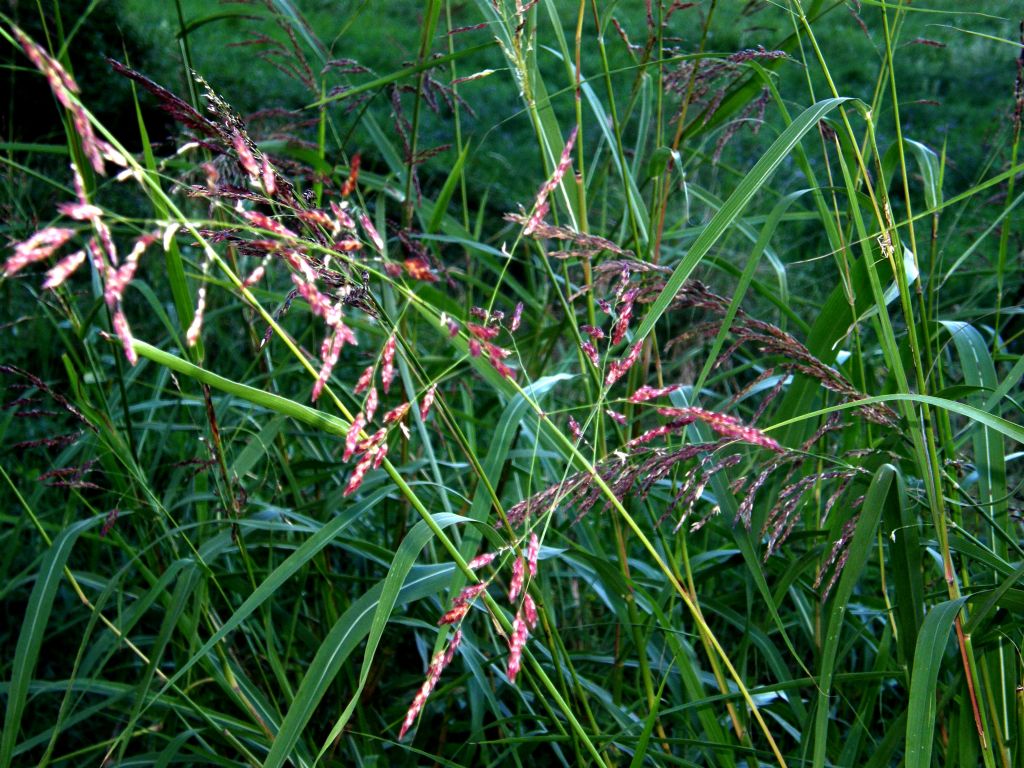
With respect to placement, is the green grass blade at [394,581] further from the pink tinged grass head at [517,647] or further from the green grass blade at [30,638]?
the green grass blade at [30,638]

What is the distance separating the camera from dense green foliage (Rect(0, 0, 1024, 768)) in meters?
0.80

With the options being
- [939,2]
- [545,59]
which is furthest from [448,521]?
[545,59]

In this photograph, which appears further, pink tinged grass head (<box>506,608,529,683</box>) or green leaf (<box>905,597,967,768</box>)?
green leaf (<box>905,597,967,768</box>)

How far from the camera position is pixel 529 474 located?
1.33 metres

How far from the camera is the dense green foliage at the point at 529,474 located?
2.62 ft

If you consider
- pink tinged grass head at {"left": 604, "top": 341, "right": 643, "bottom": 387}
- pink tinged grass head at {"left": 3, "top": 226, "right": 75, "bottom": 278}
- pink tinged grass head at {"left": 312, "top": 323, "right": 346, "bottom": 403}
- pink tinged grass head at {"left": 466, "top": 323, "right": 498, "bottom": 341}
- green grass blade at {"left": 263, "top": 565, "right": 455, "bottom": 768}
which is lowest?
green grass blade at {"left": 263, "top": 565, "right": 455, "bottom": 768}

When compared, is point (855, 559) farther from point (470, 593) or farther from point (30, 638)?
point (30, 638)

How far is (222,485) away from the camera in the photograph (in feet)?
4.26

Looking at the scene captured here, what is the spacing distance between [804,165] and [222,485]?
2.95ft

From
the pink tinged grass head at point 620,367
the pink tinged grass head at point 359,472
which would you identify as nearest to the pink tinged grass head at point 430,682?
the pink tinged grass head at point 359,472

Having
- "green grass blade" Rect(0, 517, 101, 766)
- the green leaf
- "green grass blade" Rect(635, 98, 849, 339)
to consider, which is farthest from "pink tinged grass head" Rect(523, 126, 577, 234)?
"green grass blade" Rect(0, 517, 101, 766)

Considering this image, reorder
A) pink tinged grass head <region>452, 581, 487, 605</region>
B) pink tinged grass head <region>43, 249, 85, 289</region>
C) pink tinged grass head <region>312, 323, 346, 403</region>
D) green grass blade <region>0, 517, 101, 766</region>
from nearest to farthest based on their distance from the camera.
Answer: pink tinged grass head <region>43, 249, 85, 289</region> → pink tinged grass head <region>312, 323, 346, 403</region> → pink tinged grass head <region>452, 581, 487, 605</region> → green grass blade <region>0, 517, 101, 766</region>

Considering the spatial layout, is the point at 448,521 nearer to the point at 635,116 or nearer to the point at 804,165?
the point at 804,165

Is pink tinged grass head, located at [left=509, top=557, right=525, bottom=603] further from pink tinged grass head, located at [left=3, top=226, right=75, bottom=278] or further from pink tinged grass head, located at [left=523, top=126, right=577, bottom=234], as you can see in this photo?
pink tinged grass head, located at [left=3, top=226, right=75, bottom=278]
